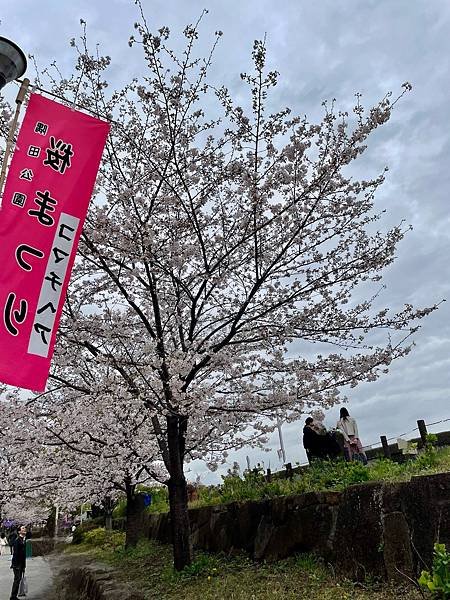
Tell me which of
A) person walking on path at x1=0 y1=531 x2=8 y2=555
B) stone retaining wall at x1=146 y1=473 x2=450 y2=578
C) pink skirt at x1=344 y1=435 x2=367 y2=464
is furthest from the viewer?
person walking on path at x1=0 y1=531 x2=8 y2=555

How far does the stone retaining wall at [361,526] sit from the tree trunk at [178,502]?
1.07 meters

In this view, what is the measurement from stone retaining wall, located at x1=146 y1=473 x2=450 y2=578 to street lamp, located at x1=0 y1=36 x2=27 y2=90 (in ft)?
17.8

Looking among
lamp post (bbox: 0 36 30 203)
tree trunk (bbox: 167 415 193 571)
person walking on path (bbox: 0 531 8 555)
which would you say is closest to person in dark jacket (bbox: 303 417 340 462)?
tree trunk (bbox: 167 415 193 571)

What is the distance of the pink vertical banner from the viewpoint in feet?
14.7

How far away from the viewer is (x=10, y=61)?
4.37 metres

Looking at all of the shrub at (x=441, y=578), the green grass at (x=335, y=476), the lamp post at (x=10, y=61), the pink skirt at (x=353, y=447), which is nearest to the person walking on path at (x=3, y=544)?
the green grass at (x=335, y=476)

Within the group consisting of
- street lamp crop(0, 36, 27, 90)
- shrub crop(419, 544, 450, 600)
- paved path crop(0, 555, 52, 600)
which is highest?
street lamp crop(0, 36, 27, 90)

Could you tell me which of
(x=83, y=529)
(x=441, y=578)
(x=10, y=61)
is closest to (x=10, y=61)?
(x=10, y=61)

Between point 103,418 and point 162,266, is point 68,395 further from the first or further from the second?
point 162,266

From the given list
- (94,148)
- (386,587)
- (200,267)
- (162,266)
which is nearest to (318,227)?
(200,267)

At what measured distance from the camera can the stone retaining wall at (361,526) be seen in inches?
192

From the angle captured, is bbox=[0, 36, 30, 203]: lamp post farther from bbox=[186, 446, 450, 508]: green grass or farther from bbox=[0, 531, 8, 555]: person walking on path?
bbox=[0, 531, 8, 555]: person walking on path

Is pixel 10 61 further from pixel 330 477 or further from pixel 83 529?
pixel 83 529

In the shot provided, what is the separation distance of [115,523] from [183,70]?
21995mm
